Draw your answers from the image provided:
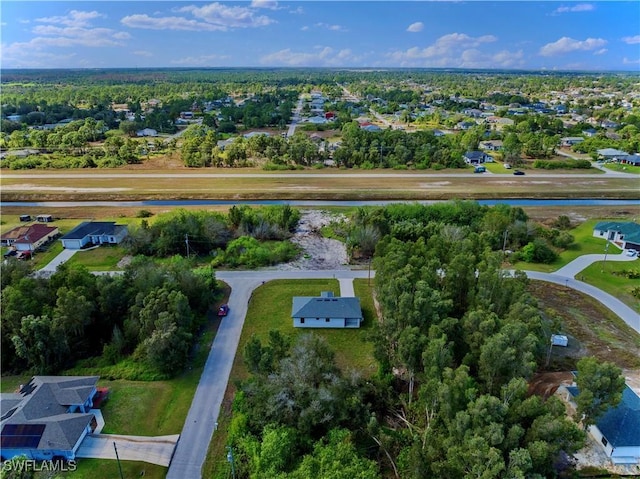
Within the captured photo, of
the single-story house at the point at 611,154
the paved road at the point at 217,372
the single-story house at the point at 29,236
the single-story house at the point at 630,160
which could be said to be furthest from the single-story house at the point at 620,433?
the single-story house at the point at 611,154

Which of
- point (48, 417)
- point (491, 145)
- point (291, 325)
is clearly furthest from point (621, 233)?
point (48, 417)

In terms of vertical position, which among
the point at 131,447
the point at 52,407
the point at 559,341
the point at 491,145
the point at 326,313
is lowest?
the point at 131,447

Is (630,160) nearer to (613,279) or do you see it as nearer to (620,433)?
(613,279)

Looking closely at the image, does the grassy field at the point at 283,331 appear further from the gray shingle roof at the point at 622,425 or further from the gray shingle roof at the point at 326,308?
the gray shingle roof at the point at 622,425

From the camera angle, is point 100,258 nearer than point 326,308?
No

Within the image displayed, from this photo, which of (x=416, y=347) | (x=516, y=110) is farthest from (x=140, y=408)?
(x=516, y=110)

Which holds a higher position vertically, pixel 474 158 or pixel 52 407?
pixel 474 158
